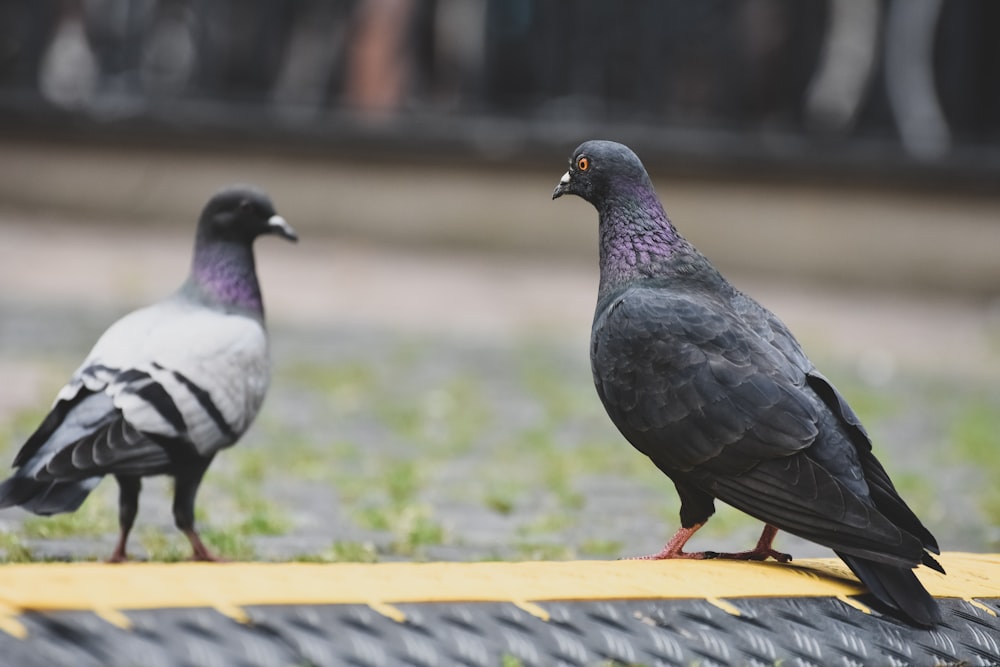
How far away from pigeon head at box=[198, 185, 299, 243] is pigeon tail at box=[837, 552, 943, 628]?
1.85 metres

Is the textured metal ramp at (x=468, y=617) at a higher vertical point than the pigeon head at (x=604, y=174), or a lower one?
lower

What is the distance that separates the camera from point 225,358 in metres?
3.50

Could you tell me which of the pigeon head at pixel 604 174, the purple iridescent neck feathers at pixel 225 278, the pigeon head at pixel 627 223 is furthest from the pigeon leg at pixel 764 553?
the purple iridescent neck feathers at pixel 225 278

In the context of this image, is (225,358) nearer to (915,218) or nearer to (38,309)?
(38,309)

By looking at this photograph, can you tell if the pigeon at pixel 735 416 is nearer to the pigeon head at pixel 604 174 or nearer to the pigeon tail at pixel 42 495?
the pigeon head at pixel 604 174

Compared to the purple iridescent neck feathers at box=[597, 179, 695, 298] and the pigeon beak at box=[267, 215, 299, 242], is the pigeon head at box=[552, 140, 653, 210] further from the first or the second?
the pigeon beak at box=[267, 215, 299, 242]

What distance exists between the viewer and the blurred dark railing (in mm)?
10883

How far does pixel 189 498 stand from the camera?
350cm

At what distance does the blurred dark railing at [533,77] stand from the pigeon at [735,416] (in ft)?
24.2

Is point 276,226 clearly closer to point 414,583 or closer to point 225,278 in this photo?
point 225,278

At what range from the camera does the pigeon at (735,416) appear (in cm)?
295

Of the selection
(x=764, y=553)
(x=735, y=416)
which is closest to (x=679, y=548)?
(x=764, y=553)

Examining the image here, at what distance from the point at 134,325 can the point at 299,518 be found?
4.18ft

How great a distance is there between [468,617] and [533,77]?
30.8 ft
